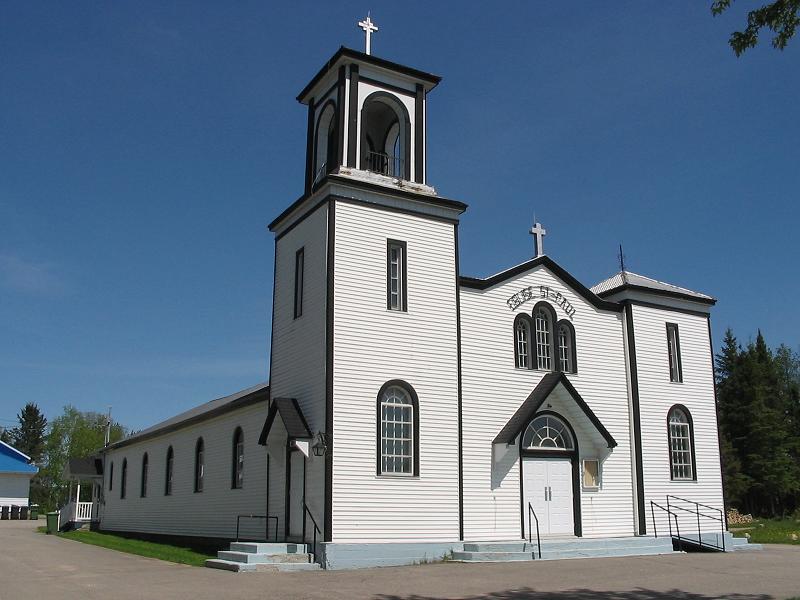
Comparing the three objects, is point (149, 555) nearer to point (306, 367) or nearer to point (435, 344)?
point (306, 367)

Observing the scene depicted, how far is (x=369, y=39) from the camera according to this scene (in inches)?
862

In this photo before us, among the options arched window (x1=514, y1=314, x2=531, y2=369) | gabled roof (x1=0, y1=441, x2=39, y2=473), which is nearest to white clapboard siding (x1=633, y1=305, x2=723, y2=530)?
arched window (x1=514, y1=314, x2=531, y2=369)

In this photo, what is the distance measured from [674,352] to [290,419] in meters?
12.4

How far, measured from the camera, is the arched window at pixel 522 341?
22062mm

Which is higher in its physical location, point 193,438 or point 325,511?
point 193,438

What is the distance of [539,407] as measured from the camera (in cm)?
2123

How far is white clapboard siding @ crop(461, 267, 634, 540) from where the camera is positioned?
20.4 m

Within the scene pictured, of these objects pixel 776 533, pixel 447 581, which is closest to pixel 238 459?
pixel 447 581

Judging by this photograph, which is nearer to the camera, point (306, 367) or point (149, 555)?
point (306, 367)

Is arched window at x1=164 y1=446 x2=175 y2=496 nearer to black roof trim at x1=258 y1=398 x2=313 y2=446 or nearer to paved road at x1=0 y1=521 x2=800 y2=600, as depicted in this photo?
paved road at x1=0 y1=521 x2=800 y2=600

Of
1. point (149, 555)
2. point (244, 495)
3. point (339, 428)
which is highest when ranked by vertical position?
point (339, 428)

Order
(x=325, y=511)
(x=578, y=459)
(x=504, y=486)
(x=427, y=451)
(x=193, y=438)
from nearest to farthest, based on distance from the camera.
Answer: (x=325, y=511), (x=427, y=451), (x=504, y=486), (x=578, y=459), (x=193, y=438)

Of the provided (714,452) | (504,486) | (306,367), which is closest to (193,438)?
(306,367)

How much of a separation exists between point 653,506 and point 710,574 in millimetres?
7333
